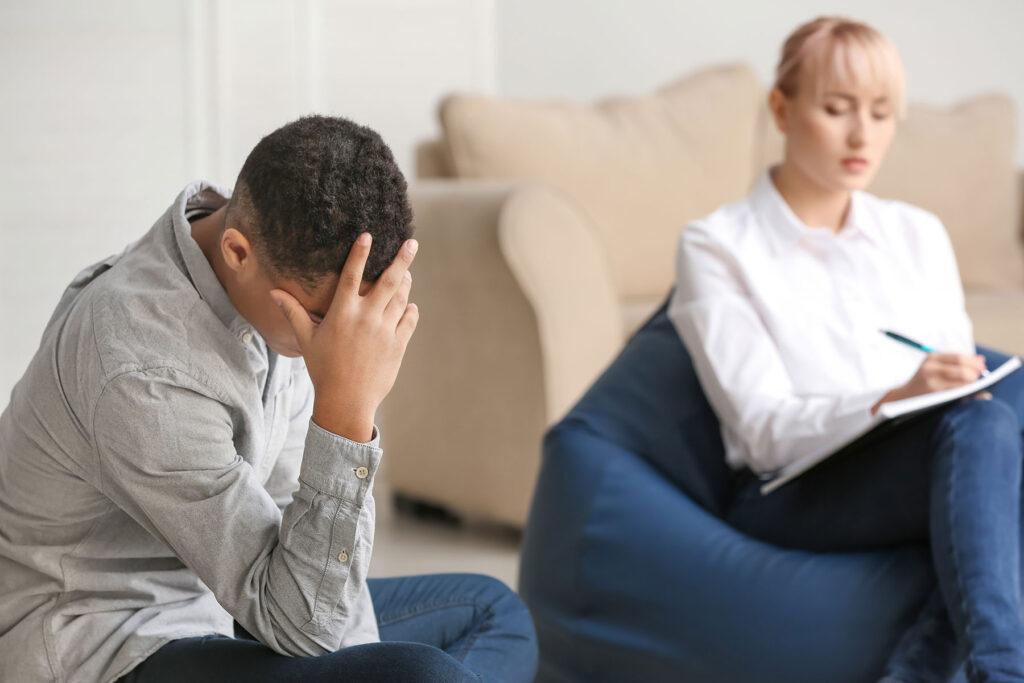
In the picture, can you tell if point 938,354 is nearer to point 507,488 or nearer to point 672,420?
point 672,420

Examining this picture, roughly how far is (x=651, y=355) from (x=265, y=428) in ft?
2.67

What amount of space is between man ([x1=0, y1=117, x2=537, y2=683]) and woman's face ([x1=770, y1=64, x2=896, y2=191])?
0.90 meters

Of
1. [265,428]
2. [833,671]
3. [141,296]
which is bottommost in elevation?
[833,671]

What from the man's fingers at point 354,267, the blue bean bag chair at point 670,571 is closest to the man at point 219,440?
the man's fingers at point 354,267

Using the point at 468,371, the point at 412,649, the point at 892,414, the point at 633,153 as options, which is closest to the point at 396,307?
the point at 412,649

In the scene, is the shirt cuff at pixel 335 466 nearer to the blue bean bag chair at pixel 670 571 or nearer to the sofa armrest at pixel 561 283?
the blue bean bag chair at pixel 670 571

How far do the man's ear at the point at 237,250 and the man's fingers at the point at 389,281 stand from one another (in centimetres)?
9

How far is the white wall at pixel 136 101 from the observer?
235 cm

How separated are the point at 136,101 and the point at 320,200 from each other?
198 centimetres

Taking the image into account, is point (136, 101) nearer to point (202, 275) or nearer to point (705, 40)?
point (202, 275)

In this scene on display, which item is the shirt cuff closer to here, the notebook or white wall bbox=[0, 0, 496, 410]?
the notebook

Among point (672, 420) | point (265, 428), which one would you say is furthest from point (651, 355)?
point (265, 428)

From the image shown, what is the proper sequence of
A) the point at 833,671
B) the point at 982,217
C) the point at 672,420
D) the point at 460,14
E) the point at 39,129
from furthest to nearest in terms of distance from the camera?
1. the point at 460,14
2. the point at 982,217
3. the point at 39,129
4. the point at 672,420
5. the point at 833,671

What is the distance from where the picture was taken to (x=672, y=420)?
1.66 meters
